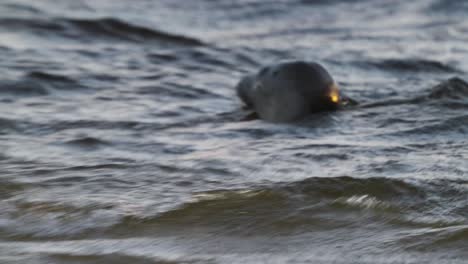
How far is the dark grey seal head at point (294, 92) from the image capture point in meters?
6.18

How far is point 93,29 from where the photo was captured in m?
9.31

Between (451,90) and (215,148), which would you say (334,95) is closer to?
Answer: (451,90)

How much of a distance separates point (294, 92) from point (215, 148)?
962 mm

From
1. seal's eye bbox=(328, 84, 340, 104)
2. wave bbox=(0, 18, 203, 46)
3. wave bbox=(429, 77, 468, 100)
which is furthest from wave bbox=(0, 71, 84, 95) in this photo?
wave bbox=(429, 77, 468, 100)

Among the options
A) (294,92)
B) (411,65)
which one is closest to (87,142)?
(294,92)

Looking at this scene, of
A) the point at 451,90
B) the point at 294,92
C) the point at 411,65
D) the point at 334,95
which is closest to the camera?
the point at 294,92

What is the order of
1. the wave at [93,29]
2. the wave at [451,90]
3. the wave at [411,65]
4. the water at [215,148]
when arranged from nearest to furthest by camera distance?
the water at [215,148] → the wave at [451,90] → the wave at [411,65] → the wave at [93,29]

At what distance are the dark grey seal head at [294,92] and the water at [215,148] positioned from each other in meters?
0.12

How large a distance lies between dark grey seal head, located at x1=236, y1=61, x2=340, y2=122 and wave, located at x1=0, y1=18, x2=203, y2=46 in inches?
106

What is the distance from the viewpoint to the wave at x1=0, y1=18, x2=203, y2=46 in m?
9.02

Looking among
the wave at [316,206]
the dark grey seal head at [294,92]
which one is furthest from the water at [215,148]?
the dark grey seal head at [294,92]

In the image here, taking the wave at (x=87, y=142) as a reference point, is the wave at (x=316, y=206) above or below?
below

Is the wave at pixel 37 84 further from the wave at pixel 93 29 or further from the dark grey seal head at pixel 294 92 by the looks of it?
the wave at pixel 93 29

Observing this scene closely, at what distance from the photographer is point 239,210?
4312 mm
